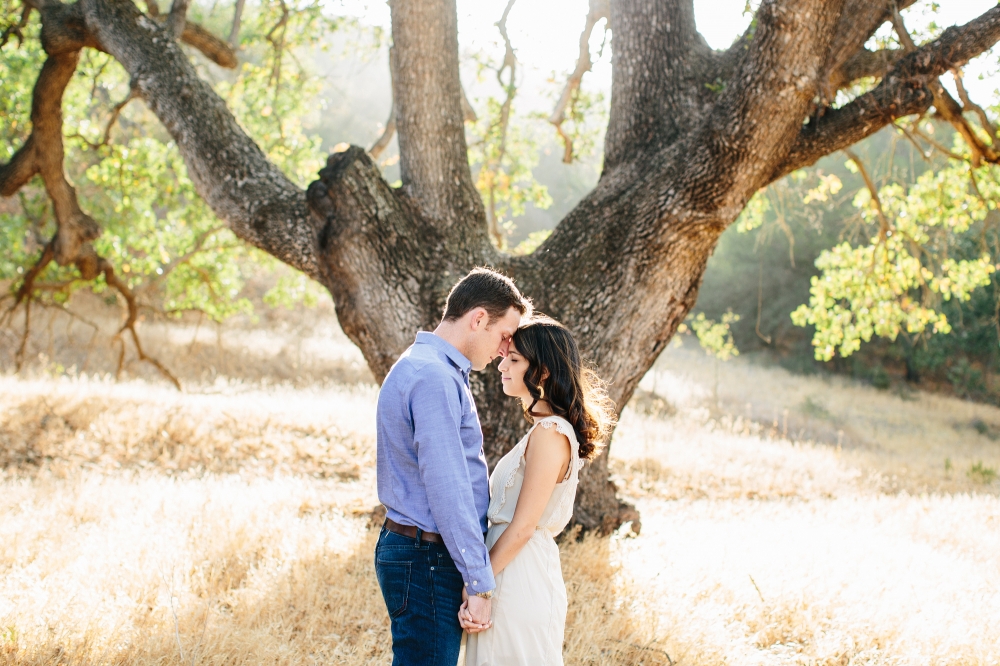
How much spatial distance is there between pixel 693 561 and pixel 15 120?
34.4 ft

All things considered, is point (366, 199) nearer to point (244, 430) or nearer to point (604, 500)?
point (604, 500)

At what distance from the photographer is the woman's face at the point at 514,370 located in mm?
2807

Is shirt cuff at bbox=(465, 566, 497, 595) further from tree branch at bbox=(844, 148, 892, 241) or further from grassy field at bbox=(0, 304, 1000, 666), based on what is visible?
tree branch at bbox=(844, 148, 892, 241)

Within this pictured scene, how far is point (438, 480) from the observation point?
2.39 meters

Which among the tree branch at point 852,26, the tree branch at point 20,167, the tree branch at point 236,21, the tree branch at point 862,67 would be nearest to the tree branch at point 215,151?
the tree branch at point 236,21

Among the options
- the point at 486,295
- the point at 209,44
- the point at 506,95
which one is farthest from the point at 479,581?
the point at 209,44

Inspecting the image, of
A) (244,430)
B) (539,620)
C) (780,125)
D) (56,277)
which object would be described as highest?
(780,125)

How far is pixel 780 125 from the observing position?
15.6 feet

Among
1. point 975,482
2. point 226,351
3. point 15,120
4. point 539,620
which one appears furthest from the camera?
point 226,351

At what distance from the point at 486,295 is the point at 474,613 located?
118cm

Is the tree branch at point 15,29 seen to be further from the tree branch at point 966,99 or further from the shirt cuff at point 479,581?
the tree branch at point 966,99

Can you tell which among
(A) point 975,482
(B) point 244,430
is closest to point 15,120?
(B) point 244,430

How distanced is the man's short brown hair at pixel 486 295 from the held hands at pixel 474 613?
1042mm

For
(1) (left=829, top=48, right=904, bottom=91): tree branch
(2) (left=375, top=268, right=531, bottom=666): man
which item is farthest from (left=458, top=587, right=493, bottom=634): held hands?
(1) (left=829, top=48, right=904, bottom=91): tree branch
